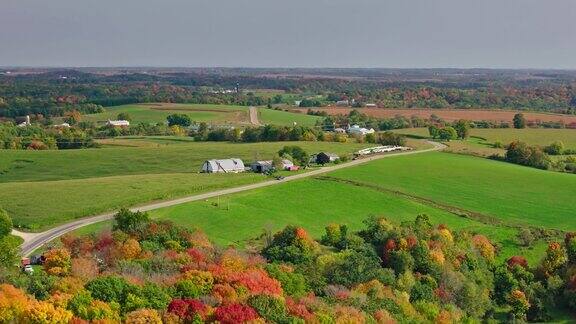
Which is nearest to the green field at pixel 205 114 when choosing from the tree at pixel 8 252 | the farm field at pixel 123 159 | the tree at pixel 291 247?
the farm field at pixel 123 159

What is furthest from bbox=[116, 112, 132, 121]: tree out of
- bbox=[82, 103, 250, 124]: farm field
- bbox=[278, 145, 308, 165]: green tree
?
Result: bbox=[278, 145, 308, 165]: green tree

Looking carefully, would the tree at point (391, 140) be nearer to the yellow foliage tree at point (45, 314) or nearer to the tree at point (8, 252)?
the tree at point (8, 252)

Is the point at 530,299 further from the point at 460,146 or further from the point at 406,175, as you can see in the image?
the point at 460,146

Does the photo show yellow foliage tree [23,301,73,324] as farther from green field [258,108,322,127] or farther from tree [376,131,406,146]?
green field [258,108,322,127]

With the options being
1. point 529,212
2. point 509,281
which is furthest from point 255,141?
point 509,281

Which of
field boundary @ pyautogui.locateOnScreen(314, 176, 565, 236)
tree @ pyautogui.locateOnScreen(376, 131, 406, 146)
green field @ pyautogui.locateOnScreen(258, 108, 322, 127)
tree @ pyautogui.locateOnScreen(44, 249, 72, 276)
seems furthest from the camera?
green field @ pyautogui.locateOnScreen(258, 108, 322, 127)

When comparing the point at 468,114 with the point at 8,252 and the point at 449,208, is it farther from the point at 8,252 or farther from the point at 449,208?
the point at 8,252

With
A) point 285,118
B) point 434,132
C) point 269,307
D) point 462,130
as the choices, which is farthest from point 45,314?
point 285,118
